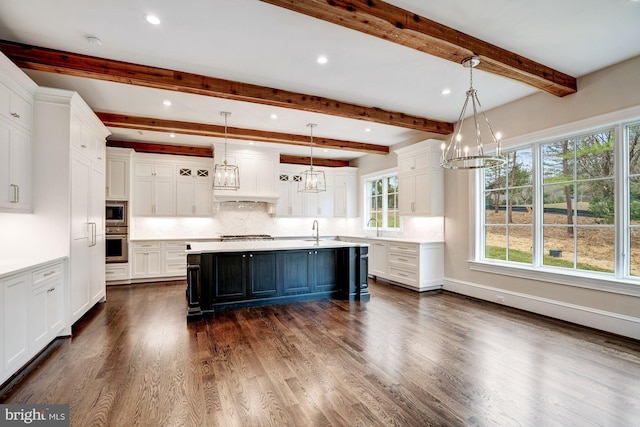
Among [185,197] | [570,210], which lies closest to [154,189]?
[185,197]

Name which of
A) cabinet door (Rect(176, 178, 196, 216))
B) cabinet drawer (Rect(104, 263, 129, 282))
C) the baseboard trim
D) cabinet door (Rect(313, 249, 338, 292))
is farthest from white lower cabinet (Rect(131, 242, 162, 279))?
the baseboard trim

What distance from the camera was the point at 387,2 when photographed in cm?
236

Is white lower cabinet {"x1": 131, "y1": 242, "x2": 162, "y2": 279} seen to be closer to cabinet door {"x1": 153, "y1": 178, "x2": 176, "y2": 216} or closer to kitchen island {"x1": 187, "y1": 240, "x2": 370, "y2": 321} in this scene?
cabinet door {"x1": 153, "y1": 178, "x2": 176, "y2": 216}

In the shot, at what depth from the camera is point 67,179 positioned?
11.4 ft

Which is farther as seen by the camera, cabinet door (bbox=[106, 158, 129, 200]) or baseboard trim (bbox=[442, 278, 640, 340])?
cabinet door (bbox=[106, 158, 129, 200])

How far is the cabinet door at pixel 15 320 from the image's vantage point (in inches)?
95.1

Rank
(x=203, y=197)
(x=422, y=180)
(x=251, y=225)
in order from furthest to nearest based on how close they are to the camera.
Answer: (x=251, y=225) < (x=203, y=197) < (x=422, y=180)

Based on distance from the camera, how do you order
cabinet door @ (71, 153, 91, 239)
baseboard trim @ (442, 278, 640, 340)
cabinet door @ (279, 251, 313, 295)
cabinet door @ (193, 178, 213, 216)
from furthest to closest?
1. cabinet door @ (193, 178, 213, 216)
2. cabinet door @ (279, 251, 313, 295)
3. cabinet door @ (71, 153, 91, 239)
4. baseboard trim @ (442, 278, 640, 340)

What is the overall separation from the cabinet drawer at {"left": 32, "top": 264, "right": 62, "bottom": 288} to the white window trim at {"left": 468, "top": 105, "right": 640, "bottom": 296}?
18.1ft

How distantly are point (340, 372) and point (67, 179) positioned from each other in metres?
3.55

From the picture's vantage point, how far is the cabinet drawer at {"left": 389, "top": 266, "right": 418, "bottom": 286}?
18.0 ft

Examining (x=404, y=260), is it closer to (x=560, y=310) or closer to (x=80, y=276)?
(x=560, y=310)

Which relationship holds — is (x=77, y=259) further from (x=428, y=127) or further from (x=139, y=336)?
(x=428, y=127)

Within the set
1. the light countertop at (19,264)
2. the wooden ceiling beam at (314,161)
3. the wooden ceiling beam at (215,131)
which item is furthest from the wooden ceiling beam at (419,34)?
the wooden ceiling beam at (314,161)
